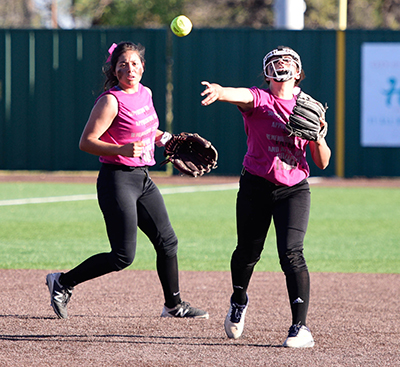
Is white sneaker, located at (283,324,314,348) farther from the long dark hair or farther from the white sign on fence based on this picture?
the white sign on fence

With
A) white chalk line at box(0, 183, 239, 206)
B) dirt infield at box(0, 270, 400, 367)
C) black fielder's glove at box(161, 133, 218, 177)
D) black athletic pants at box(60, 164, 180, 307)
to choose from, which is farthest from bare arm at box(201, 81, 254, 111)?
white chalk line at box(0, 183, 239, 206)

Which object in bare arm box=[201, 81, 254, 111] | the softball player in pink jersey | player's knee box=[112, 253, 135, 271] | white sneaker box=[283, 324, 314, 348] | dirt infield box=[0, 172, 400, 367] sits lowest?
dirt infield box=[0, 172, 400, 367]

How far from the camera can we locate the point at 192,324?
17.3 feet

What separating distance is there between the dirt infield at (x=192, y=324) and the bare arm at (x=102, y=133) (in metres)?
1.24

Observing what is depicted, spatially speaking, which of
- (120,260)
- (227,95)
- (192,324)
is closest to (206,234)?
(192,324)

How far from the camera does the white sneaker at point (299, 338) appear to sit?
15.0 feet

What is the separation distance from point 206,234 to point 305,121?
5.07 m

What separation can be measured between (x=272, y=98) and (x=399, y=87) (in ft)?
41.8

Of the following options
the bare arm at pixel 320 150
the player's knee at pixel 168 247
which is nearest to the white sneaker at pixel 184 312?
the player's knee at pixel 168 247

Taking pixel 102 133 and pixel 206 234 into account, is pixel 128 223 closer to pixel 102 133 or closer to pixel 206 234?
pixel 102 133

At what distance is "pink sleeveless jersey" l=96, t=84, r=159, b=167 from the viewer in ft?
16.5

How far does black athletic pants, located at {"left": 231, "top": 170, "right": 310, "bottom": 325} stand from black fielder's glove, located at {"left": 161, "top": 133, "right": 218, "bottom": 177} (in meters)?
0.57

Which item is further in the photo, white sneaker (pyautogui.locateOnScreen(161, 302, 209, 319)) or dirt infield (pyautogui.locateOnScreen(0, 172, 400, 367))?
white sneaker (pyautogui.locateOnScreen(161, 302, 209, 319))

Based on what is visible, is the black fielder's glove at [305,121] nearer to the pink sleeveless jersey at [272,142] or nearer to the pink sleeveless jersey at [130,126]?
the pink sleeveless jersey at [272,142]
